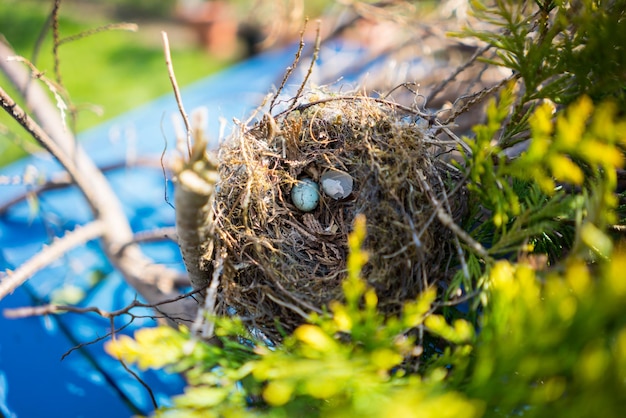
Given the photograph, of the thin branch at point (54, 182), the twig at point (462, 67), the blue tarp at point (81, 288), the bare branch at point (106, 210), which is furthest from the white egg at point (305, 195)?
the thin branch at point (54, 182)

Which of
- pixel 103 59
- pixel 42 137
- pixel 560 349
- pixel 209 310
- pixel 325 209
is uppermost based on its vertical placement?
pixel 103 59

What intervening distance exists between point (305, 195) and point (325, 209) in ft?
0.18

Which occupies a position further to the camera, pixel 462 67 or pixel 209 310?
pixel 462 67

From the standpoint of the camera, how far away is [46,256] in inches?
42.0

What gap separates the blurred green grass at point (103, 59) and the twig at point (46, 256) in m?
2.11

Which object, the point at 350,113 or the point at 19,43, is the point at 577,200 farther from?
the point at 19,43

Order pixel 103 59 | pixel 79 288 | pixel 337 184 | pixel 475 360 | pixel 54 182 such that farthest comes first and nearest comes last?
pixel 103 59 → pixel 54 182 → pixel 79 288 → pixel 337 184 → pixel 475 360

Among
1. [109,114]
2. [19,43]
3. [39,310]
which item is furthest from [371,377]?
[19,43]

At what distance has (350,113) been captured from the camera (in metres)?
0.86

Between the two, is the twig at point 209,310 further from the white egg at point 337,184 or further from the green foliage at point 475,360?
the white egg at point 337,184

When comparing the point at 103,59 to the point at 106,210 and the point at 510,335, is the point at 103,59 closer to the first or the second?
the point at 106,210

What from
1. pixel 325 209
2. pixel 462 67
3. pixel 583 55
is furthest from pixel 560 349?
pixel 462 67

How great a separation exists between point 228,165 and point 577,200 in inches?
21.6

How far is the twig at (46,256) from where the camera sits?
0.93 meters
